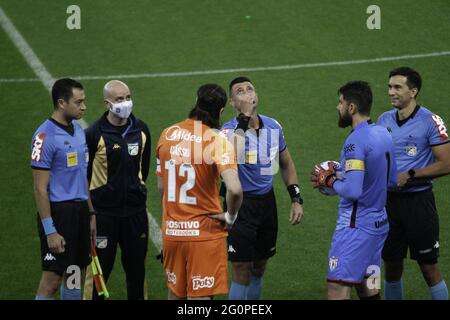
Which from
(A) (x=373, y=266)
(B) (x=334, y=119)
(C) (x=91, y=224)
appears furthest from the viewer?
(B) (x=334, y=119)

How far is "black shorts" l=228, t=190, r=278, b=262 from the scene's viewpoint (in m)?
10.1

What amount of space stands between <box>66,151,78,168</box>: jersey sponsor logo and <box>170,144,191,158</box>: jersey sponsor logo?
120 centimetres

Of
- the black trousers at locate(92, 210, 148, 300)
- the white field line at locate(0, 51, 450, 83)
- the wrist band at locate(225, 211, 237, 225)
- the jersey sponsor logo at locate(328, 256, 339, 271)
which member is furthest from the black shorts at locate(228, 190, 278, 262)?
the white field line at locate(0, 51, 450, 83)

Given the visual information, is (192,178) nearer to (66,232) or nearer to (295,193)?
(66,232)

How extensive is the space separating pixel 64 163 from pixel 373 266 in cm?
303

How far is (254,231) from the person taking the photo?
1025 centimetres

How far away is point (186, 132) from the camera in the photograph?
8883mm

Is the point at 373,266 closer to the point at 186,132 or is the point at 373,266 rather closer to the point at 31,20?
the point at 186,132

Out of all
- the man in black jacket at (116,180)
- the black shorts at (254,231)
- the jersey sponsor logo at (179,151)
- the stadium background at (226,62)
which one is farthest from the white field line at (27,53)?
the jersey sponsor logo at (179,151)

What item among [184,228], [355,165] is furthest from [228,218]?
[355,165]

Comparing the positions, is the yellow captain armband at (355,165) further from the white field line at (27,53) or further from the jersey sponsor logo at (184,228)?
the white field line at (27,53)

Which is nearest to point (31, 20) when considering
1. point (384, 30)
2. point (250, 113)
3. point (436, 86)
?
point (384, 30)

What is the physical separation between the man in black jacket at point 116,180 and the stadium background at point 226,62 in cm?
270

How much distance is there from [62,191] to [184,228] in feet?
4.72
